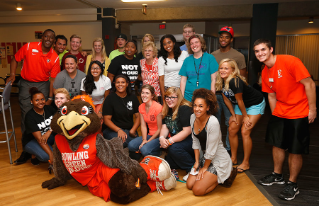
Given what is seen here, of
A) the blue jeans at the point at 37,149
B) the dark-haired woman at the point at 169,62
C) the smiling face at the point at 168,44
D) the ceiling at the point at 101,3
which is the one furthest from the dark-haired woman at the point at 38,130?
the ceiling at the point at 101,3

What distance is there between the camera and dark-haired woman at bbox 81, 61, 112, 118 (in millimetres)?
3242

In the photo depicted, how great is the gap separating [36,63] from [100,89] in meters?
1.00

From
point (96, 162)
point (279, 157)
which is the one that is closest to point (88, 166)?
point (96, 162)

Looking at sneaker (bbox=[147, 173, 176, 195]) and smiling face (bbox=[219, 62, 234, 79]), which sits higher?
smiling face (bbox=[219, 62, 234, 79])

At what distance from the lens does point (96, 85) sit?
331 cm

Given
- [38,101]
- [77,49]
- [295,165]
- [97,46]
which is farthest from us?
[77,49]

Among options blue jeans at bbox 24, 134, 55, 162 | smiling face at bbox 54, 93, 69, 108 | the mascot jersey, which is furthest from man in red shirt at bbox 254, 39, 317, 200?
blue jeans at bbox 24, 134, 55, 162

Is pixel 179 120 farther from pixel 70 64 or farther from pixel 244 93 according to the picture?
pixel 70 64

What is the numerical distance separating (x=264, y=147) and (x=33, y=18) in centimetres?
769

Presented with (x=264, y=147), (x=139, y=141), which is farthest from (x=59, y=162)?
(x=264, y=147)

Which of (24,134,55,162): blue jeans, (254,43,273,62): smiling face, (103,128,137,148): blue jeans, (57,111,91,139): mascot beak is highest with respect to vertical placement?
(254,43,273,62): smiling face

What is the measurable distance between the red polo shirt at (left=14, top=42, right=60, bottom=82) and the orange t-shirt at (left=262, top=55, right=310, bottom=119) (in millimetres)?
2795

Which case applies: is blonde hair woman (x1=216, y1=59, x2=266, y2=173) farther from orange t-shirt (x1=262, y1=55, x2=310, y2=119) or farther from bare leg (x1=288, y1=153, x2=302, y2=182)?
bare leg (x1=288, y1=153, x2=302, y2=182)

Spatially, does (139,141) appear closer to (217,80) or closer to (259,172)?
(217,80)
